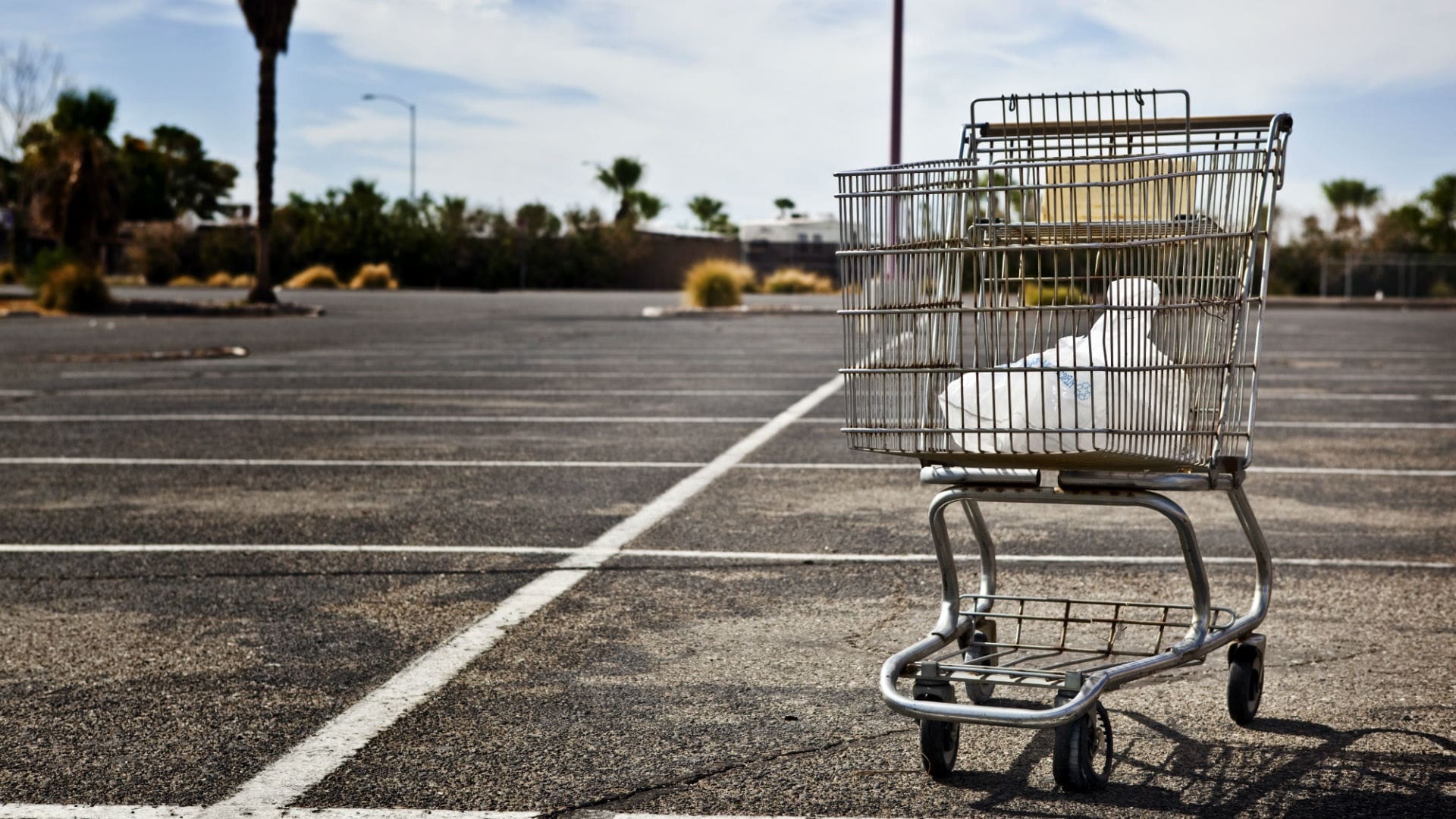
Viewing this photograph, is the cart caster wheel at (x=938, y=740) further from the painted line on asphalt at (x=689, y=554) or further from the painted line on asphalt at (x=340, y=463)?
the painted line on asphalt at (x=340, y=463)

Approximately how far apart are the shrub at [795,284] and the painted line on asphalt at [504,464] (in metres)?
47.4

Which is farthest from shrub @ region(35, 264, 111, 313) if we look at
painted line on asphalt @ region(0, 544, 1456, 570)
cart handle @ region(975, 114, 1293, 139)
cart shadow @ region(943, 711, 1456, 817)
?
cart shadow @ region(943, 711, 1456, 817)

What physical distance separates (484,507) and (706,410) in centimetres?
493

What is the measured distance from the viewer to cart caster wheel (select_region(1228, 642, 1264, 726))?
4113mm

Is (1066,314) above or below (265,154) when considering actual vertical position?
below

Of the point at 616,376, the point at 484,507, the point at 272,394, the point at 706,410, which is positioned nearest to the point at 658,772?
the point at 484,507

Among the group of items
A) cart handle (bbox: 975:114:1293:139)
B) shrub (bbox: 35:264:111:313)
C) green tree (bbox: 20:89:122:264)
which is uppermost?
A: green tree (bbox: 20:89:122:264)

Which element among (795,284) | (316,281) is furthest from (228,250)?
(795,284)

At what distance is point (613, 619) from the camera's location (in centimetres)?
534

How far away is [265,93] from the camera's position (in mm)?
36625

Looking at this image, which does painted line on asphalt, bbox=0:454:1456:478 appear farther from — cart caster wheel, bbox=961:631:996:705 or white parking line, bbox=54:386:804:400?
cart caster wheel, bbox=961:631:996:705

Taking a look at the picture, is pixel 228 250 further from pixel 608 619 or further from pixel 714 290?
pixel 608 619

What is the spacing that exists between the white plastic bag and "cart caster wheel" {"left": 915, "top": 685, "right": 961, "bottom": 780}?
58cm

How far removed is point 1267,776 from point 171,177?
297 ft
